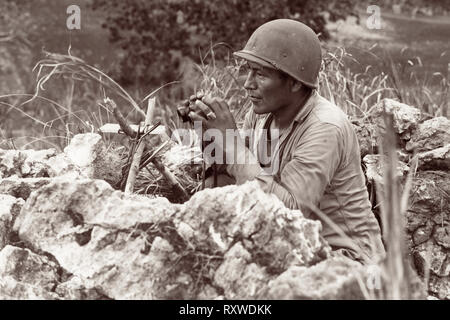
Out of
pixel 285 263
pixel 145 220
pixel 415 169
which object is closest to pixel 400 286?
pixel 285 263

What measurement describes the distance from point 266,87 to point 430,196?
145cm

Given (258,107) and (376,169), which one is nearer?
(258,107)

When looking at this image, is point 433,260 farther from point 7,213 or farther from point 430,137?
point 7,213

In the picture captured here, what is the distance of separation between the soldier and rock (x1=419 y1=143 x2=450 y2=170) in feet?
3.49

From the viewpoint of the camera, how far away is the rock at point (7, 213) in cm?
370

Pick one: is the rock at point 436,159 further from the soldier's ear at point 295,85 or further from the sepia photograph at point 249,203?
the soldier's ear at point 295,85

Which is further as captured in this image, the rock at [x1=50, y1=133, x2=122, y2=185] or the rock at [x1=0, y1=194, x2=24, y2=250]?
the rock at [x1=50, y1=133, x2=122, y2=185]

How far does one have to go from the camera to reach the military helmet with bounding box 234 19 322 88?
4.12 m

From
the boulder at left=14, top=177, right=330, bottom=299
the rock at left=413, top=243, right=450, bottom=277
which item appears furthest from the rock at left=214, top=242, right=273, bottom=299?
the rock at left=413, top=243, right=450, bottom=277

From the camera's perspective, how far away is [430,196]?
4992mm

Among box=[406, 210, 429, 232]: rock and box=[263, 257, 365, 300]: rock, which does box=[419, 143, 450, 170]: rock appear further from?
box=[263, 257, 365, 300]: rock

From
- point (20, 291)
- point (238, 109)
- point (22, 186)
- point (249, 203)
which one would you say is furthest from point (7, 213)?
point (238, 109)
